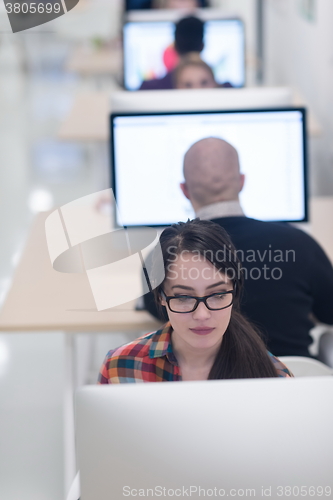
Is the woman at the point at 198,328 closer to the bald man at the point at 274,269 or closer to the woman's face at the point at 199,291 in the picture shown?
the woman's face at the point at 199,291

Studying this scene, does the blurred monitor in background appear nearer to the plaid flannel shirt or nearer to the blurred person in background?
the blurred person in background

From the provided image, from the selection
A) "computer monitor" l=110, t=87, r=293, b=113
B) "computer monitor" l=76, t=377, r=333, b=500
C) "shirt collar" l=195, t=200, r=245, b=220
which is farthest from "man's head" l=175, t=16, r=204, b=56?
"computer monitor" l=76, t=377, r=333, b=500

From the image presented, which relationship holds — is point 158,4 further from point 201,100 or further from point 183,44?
point 201,100

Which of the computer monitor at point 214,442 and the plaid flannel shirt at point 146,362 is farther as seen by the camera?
the plaid flannel shirt at point 146,362

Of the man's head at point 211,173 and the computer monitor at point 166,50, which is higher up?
the computer monitor at point 166,50

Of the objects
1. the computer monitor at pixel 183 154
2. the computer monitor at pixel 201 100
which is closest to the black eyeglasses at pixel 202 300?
the computer monitor at pixel 183 154

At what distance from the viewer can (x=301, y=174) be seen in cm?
178

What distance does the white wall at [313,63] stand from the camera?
3.31 metres

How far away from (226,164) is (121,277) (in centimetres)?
39

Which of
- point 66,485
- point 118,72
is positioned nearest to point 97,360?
point 66,485

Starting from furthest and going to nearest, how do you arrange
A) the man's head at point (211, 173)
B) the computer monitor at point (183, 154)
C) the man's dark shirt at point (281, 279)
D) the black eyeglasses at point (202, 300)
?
the computer monitor at point (183, 154) → the man's head at point (211, 173) → the man's dark shirt at point (281, 279) → the black eyeglasses at point (202, 300)

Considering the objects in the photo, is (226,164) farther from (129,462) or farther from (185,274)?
(129,462)

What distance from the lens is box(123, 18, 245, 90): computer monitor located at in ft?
10.4

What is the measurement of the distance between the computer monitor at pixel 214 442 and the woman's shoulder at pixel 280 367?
18.1 inches
